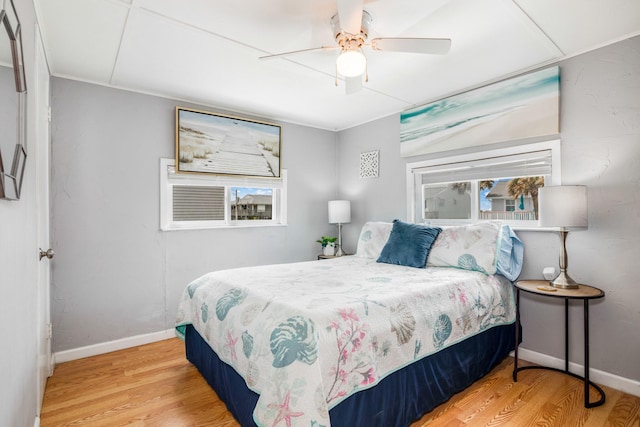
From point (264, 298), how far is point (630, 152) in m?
2.55

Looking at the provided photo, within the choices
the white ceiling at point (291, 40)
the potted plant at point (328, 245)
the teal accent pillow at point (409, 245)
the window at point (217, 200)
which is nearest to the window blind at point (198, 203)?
the window at point (217, 200)

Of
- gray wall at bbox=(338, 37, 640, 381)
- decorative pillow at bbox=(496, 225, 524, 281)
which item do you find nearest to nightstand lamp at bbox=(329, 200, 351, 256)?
decorative pillow at bbox=(496, 225, 524, 281)

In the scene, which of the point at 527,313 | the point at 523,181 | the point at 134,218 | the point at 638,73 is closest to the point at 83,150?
the point at 134,218

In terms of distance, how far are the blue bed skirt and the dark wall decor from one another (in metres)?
1.35

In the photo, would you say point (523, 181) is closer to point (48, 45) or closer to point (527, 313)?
point (527, 313)

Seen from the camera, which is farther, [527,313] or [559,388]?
[527,313]

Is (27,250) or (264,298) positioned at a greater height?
(27,250)

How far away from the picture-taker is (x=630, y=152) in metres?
2.13

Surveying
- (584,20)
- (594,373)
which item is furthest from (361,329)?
(584,20)

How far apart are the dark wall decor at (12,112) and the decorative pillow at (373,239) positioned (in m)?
2.71

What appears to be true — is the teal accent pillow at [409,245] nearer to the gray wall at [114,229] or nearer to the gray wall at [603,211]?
the gray wall at [603,211]

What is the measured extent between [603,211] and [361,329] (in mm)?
1976

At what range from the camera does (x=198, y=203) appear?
11.2 feet

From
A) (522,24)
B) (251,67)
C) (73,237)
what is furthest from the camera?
(73,237)
